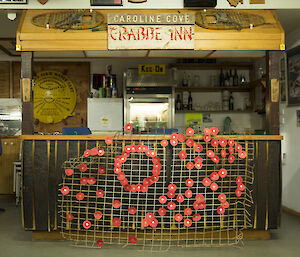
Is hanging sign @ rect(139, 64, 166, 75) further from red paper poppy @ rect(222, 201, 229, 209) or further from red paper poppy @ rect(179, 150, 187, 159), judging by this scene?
red paper poppy @ rect(222, 201, 229, 209)

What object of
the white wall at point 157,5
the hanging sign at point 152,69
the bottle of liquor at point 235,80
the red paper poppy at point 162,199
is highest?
the white wall at point 157,5

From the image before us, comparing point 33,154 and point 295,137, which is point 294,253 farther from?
point 33,154

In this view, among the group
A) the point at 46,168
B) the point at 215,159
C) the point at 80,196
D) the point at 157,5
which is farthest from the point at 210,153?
the point at 157,5

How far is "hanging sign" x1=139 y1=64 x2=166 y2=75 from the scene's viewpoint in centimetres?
620

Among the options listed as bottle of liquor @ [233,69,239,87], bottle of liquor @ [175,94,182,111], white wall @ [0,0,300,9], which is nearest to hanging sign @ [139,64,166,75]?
bottle of liquor @ [175,94,182,111]

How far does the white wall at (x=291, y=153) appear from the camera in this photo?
4.89 meters

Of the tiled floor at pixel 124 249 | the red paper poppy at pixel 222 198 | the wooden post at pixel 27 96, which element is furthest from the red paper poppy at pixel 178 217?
the wooden post at pixel 27 96

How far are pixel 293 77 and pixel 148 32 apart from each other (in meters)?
2.25

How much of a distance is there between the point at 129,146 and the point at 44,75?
384 centimetres

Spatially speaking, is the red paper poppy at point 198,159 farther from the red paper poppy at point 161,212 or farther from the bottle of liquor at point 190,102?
the bottle of liquor at point 190,102

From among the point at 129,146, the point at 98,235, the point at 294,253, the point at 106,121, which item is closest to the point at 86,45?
the point at 129,146

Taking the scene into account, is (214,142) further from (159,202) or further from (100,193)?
(100,193)

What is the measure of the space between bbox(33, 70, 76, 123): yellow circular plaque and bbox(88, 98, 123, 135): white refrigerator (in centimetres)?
59

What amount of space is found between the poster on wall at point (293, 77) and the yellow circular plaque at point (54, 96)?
12.2 feet
